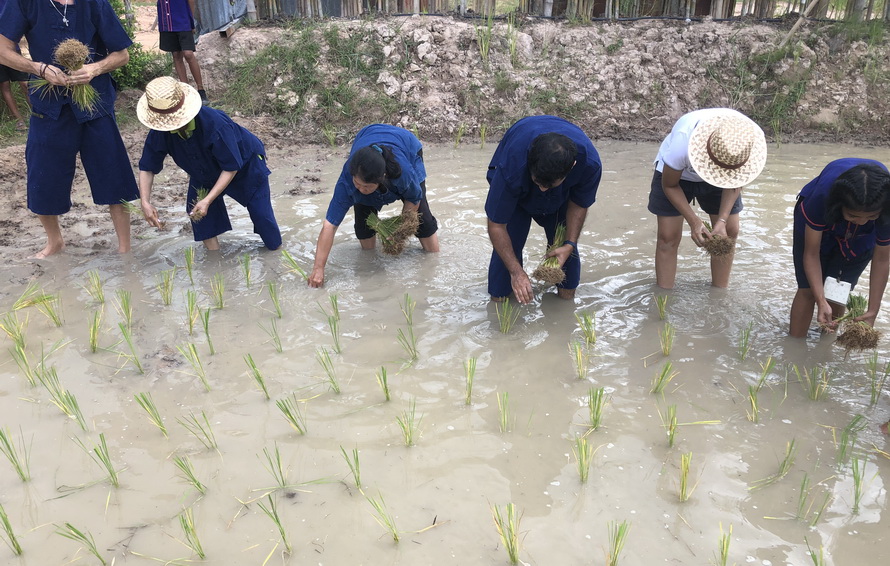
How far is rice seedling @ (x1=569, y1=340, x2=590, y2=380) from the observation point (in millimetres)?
3248

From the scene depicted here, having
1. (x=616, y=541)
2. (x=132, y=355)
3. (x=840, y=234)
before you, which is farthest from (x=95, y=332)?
(x=840, y=234)

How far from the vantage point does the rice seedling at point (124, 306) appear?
3.73 m

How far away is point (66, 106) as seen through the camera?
4.15 meters

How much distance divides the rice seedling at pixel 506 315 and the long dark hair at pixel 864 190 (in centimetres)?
164

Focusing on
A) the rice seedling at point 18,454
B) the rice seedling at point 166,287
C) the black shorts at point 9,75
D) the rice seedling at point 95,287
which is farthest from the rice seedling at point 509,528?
the black shorts at point 9,75

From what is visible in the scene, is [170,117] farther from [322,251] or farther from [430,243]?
[430,243]

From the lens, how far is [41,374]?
325 cm

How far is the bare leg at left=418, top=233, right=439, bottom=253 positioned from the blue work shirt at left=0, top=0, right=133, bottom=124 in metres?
2.26

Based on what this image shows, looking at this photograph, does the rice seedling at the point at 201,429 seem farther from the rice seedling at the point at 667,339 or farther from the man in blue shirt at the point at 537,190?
the rice seedling at the point at 667,339

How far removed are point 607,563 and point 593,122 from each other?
638 centimetres

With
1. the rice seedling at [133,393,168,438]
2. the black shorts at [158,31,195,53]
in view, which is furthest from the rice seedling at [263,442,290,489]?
the black shorts at [158,31,195,53]

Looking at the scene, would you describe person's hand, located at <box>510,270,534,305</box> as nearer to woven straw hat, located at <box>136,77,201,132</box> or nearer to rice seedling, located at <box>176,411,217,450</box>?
rice seedling, located at <box>176,411,217,450</box>

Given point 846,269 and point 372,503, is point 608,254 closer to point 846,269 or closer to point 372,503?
point 846,269

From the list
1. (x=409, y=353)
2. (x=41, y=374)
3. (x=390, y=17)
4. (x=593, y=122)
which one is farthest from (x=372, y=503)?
(x=390, y=17)
